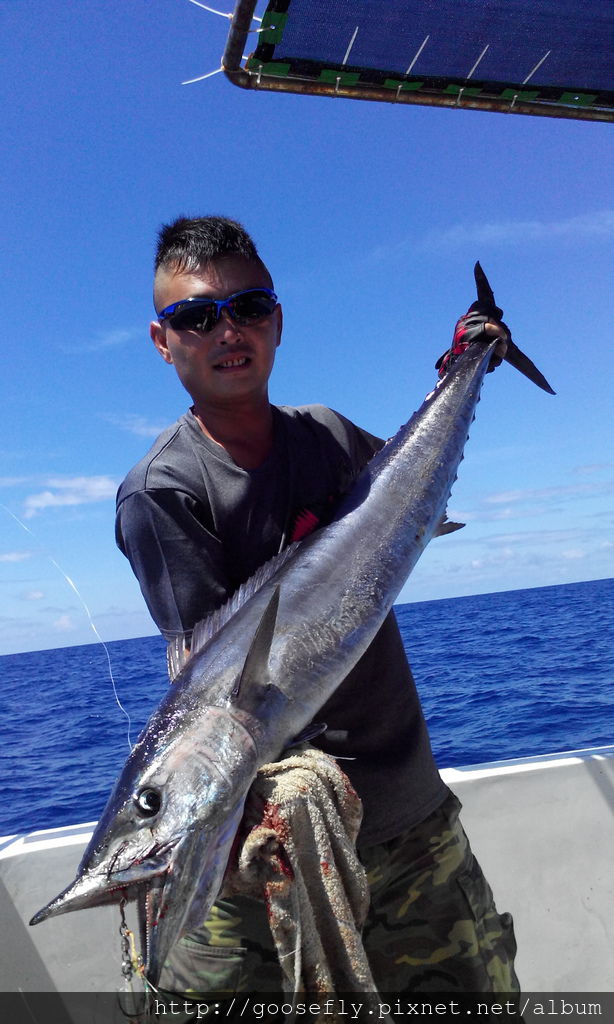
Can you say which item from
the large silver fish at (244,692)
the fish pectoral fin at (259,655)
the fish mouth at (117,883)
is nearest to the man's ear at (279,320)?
the large silver fish at (244,692)

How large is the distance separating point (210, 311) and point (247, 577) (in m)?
0.76

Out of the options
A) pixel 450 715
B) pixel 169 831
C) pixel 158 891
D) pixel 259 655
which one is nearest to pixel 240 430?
pixel 259 655

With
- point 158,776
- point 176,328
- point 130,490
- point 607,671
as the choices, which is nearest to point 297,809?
point 158,776

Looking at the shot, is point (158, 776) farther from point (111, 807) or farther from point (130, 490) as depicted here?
point (130, 490)

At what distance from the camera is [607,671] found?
50.5 ft

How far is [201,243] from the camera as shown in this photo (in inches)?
85.0

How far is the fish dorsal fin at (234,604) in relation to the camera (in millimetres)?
1933

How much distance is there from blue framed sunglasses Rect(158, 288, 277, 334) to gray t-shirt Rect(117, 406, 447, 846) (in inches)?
11.7

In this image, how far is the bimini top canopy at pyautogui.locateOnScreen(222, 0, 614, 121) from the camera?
1995 mm

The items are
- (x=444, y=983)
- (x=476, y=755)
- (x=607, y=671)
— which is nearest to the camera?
(x=444, y=983)

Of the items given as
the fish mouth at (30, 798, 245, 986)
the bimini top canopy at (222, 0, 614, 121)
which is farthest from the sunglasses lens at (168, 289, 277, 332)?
the fish mouth at (30, 798, 245, 986)

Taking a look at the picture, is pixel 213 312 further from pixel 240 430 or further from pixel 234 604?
pixel 234 604

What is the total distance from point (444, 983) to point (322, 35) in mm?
2645

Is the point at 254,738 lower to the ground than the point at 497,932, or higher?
higher
